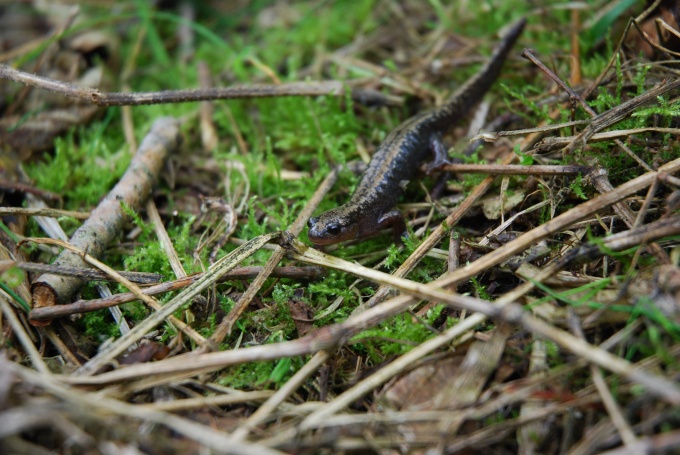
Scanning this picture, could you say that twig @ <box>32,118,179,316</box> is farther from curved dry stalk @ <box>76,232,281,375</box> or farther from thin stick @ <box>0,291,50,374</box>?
curved dry stalk @ <box>76,232,281,375</box>

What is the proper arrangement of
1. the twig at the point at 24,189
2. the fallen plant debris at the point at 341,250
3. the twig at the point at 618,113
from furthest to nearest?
the twig at the point at 24,189 → the twig at the point at 618,113 → the fallen plant debris at the point at 341,250

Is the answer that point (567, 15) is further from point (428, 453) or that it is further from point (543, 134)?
point (428, 453)

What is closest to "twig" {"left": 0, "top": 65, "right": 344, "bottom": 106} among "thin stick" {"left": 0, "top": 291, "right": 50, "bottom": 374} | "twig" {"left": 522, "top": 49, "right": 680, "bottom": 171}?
"thin stick" {"left": 0, "top": 291, "right": 50, "bottom": 374}

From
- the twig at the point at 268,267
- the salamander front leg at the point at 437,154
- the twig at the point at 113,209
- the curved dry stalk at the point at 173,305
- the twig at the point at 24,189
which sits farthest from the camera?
the salamander front leg at the point at 437,154

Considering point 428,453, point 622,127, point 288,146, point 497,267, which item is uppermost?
point 622,127

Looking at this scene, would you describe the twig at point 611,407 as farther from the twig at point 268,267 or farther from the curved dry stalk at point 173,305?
the curved dry stalk at point 173,305

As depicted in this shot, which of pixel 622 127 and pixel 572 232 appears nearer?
pixel 572 232

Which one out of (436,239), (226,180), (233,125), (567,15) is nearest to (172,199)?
(226,180)

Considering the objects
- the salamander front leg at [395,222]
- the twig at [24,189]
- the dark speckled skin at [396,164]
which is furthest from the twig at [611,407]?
the twig at [24,189]
